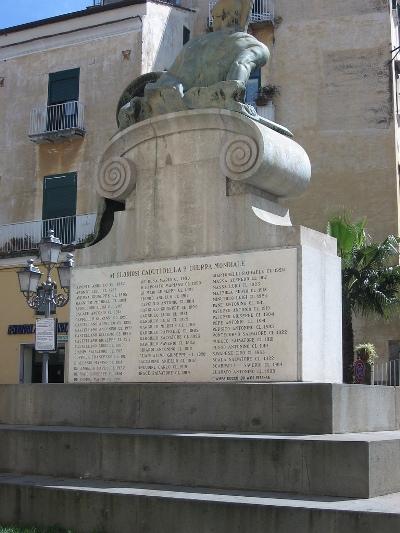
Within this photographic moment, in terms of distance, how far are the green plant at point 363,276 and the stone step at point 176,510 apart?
52.0ft

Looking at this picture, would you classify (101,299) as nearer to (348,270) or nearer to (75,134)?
(348,270)

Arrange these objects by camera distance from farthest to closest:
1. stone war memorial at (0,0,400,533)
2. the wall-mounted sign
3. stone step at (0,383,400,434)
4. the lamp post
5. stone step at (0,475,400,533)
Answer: the lamp post → the wall-mounted sign → stone step at (0,383,400,434) → stone war memorial at (0,0,400,533) → stone step at (0,475,400,533)

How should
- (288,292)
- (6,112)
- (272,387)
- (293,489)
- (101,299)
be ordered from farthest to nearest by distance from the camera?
(6,112) → (101,299) → (288,292) → (272,387) → (293,489)

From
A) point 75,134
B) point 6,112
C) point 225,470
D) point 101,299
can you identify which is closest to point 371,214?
point 75,134

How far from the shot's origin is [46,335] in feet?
56.9

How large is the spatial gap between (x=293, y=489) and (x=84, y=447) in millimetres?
2076

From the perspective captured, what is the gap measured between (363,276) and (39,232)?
10772 millimetres

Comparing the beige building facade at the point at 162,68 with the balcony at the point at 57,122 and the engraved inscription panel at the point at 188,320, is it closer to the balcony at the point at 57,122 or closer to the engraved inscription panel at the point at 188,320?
the balcony at the point at 57,122

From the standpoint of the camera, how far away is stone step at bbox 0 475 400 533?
232 inches

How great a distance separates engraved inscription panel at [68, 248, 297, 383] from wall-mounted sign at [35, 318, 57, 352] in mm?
8022

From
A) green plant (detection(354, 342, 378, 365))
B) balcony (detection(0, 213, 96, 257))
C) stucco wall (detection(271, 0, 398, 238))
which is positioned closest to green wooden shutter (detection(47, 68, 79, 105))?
balcony (detection(0, 213, 96, 257))

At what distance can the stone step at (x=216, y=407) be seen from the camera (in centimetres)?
723

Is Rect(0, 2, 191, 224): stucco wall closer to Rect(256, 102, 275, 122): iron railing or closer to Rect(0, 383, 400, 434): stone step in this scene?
Rect(256, 102, 275, 122): iron railing

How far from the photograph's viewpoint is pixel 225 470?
6910 mm
